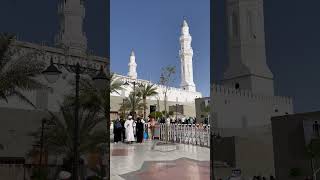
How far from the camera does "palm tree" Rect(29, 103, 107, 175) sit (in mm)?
2615

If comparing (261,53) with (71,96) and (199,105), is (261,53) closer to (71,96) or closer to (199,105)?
(199,105)

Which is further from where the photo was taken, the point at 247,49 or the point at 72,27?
the point at 72,27

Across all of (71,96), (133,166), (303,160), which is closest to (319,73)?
(303,160)

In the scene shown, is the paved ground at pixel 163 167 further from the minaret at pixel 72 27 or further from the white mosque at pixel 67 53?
the minaret at pixel 72 27

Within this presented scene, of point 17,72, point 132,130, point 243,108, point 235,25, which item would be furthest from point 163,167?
point 132,130

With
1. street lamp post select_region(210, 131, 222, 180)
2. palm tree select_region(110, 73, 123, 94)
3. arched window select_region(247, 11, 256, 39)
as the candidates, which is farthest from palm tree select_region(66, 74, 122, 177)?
arched window select_region(247, 11, 256, 39)

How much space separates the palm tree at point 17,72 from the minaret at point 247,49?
152 cm

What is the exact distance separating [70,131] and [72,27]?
33.9 inches

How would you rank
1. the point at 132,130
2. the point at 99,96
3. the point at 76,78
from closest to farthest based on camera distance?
the point at 99,96
the point at 76,78
the point at 132,130

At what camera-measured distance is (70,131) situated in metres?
2.95

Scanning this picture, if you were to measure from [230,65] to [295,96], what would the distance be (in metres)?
0.45

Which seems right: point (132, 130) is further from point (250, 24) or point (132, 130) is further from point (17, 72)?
point (250, 24)

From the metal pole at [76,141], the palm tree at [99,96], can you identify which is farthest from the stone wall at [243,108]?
the metal pole at [76,141]

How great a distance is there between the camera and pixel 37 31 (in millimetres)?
2869
